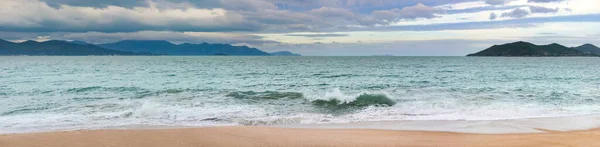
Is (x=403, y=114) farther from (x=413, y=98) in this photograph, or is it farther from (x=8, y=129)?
(x=8, y=129)

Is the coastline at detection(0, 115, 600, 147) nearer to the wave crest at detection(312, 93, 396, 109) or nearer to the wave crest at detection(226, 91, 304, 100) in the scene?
the wave crest at detection(312, 93, 396, 109)

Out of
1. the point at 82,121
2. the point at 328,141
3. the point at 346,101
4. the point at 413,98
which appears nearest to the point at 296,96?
the point at 346,101

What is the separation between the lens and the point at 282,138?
883 cm

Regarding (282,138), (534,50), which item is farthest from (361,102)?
(534,50)

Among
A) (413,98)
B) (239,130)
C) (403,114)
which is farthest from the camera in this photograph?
(413,98)

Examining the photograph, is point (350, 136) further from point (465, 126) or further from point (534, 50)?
point (534, 50)

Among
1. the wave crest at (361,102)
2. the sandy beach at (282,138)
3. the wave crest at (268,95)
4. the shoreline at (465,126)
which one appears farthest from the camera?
the wave crest at (268,95)

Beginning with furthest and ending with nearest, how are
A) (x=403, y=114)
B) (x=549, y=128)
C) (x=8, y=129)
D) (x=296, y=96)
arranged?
1. (x=296, y=96)
2. (x=403, y=114)
3. (x=8, y=129)
4. (x=549, y=128)

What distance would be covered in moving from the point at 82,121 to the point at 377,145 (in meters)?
10.3

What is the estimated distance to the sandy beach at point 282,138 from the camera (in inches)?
321

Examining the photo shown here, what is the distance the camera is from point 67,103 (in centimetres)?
1773

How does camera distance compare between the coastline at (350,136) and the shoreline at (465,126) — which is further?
the shoreline at (465,126)

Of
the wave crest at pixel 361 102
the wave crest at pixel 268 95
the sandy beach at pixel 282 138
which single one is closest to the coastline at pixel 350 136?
the sandy beach at pixel 282 138

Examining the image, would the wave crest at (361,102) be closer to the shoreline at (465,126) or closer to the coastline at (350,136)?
the shoreline at (465,126)
